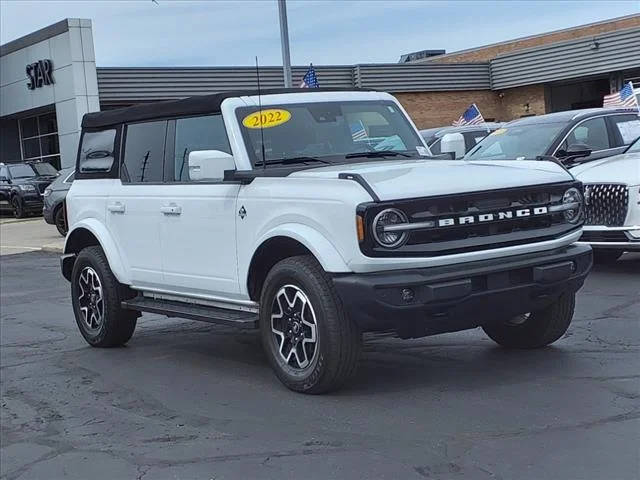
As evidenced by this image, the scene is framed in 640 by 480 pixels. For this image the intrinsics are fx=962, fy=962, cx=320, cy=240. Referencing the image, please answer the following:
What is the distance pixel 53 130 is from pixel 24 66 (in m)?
3.13

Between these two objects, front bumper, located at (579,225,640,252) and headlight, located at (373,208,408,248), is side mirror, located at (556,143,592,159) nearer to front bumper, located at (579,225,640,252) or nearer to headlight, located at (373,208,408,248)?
front bumper, located at (579,225,640,252)

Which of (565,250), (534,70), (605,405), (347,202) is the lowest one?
(605,405)

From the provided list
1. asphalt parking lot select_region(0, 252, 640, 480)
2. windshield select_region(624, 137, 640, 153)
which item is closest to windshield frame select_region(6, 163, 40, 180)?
asphalt parking lot select_region(0, 252, 640, 480)

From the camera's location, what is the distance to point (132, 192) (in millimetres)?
7652

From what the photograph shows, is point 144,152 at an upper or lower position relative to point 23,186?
upper

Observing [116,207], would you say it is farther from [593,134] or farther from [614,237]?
[593,134]

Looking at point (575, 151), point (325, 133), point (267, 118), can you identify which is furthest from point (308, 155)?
point (575, 151)

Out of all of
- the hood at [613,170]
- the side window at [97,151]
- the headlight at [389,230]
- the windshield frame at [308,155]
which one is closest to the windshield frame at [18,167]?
the side window at [97,151]

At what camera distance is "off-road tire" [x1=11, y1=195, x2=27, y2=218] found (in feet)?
95.6

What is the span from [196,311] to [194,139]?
1290mm

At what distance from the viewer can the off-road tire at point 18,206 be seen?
29141 millimetres

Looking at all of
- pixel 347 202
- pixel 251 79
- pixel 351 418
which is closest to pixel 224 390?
pixel 351 418

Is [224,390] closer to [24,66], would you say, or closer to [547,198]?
[547,198]

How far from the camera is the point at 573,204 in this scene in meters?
6.28
